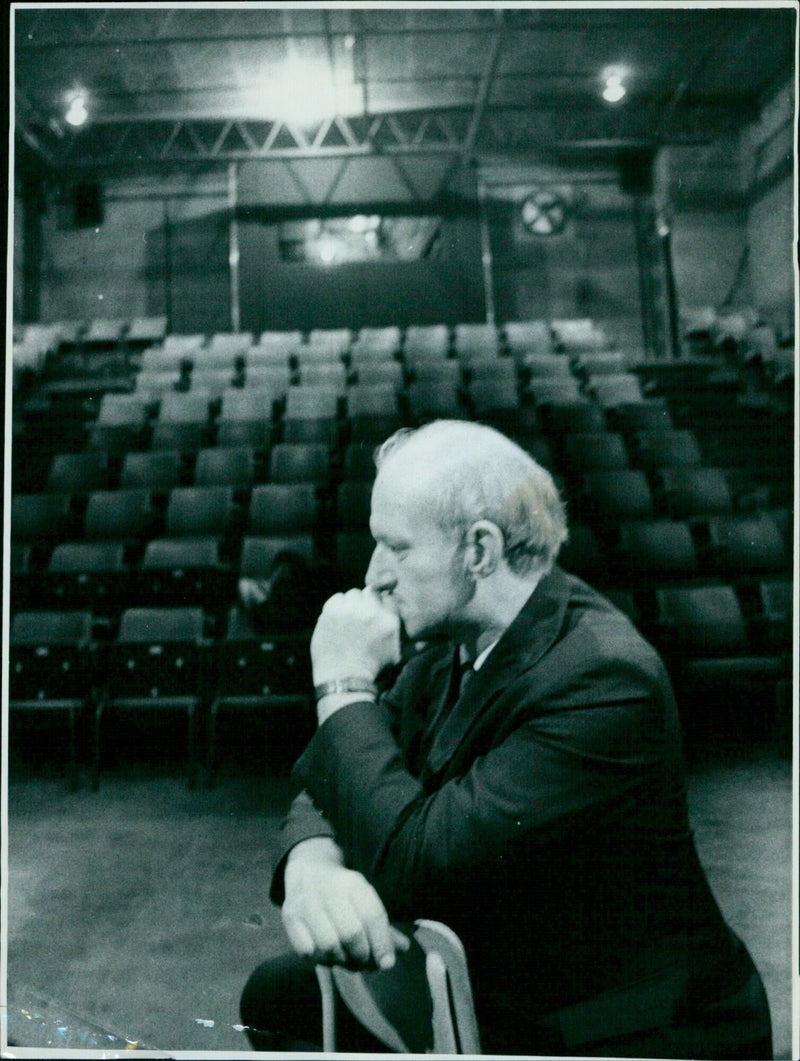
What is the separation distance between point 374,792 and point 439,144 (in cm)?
813

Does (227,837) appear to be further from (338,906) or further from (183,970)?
(338,906)

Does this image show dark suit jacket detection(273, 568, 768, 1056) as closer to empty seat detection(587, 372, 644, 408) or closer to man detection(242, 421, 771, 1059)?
man detection(242, 421, 771, 1059)

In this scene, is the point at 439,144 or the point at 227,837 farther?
the point at 439,144

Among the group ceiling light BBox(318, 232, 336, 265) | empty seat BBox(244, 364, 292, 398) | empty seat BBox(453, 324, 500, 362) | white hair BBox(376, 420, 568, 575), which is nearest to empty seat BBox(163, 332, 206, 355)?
empty seat BBox(244, 364, 292, 398)

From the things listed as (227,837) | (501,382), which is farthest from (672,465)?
(227,837)

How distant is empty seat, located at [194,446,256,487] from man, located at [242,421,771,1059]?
323 cm

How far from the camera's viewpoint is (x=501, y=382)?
4938 millimetres

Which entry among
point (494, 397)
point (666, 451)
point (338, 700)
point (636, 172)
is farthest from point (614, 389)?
point (338, 700)

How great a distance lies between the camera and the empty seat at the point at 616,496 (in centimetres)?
369

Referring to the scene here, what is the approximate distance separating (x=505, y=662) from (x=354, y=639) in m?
0.16

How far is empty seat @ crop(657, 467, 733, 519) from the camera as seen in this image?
12.3 ft

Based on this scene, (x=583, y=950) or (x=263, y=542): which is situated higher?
(x=263, y=542)

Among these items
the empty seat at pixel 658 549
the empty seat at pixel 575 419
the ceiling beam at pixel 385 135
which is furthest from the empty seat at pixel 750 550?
the ceiling beam at pixel 385 135

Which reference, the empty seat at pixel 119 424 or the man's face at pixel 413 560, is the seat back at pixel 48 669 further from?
the man's face at pixel 413 560
